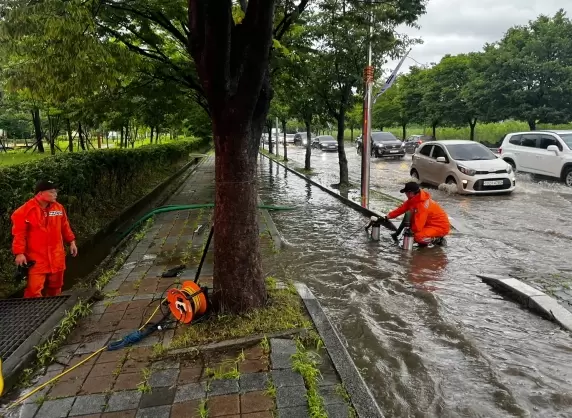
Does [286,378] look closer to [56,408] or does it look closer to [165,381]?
[165,381]

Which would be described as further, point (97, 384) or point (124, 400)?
point (97, 384)

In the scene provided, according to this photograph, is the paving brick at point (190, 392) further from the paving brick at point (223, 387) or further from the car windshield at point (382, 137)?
the car windshield at point (382, 137)

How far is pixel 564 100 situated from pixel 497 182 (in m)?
14.8

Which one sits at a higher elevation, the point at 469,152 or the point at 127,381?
the point at 469,152

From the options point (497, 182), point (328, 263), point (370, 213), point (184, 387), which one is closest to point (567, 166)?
point (497, 182)

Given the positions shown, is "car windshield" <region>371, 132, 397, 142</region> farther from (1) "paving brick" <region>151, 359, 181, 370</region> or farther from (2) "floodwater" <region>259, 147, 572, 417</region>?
(1) "paving brick" <region>151, 359, 181, 370</region>

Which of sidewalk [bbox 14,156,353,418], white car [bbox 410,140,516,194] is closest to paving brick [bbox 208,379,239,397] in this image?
sidewalk [bbox 14,156,353,418]

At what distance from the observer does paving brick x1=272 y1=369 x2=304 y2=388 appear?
304cm

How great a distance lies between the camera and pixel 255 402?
284 cm

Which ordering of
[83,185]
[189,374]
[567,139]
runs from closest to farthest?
1. [189,374]
2. [83,185]
3. [567,139]

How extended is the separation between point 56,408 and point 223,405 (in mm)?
1137

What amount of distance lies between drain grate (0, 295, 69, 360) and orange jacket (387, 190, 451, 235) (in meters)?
5.28

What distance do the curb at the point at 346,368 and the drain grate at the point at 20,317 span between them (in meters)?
2.64

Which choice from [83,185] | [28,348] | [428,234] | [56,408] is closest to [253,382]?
[56,408]
